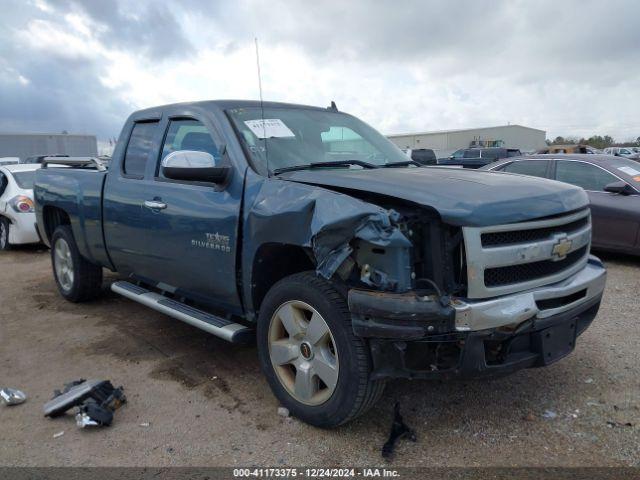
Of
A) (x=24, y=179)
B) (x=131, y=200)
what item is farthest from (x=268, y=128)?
(x=24, y=179)

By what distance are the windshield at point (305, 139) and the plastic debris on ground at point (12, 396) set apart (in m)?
2.20

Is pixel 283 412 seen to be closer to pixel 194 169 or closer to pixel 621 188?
pixel 194 169

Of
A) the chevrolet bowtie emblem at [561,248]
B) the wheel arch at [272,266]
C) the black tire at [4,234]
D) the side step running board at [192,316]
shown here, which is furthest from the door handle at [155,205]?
the black tire at [4,234]

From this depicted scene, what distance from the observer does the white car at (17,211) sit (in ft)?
29.4

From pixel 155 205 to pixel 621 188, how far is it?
19.6 feet

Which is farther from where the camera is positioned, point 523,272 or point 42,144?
point 42,144

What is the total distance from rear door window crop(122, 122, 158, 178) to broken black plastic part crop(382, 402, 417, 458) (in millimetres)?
2814

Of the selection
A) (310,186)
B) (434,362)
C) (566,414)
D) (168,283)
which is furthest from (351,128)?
(566,414)

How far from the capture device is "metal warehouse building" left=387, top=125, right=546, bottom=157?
50.7m

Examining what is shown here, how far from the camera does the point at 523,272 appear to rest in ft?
9.18

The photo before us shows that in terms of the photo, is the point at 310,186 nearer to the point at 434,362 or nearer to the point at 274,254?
the point at 274,254

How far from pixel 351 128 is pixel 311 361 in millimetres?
2226

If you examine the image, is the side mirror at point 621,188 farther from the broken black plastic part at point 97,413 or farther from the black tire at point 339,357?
the broken black plastic part at point 97,413

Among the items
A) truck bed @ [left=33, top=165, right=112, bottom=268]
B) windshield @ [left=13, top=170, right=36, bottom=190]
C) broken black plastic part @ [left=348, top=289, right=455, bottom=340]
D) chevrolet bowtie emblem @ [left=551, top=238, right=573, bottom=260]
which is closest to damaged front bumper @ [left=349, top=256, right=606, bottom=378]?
broken black plastic part @ [left=348, top=289, right=455, bottom=340]
